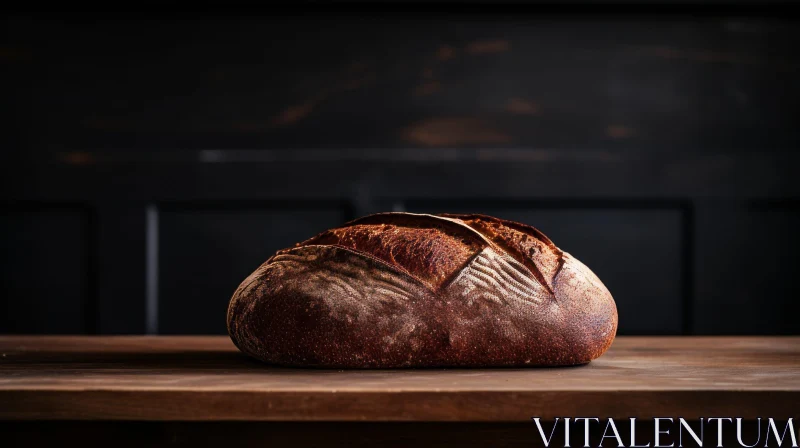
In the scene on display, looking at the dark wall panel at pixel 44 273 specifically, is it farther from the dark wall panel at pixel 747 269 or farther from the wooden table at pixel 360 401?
the dark wall panel at pixel 747 269

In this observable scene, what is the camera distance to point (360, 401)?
775 millimetres

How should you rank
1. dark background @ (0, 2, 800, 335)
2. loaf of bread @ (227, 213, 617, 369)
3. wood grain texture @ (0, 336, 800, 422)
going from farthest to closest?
dark background @ (0, 2, 800, 335)
loaf of bread @ (227, 213, 617, 369)
wood grain texture @ (0, 336, 800, 422)

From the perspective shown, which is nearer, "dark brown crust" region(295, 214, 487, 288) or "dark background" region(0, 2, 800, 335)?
"dark brown crust" region(295, 214, 487, 288)

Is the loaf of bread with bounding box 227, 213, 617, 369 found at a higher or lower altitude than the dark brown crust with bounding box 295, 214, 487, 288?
lower

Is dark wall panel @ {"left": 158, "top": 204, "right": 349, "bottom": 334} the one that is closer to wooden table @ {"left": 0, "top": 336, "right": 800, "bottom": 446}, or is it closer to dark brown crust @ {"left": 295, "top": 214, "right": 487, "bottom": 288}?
dark brown crust @ {"left": 295, "top": 214, "right": 487, "bottom": 288}

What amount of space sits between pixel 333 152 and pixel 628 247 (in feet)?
3.13

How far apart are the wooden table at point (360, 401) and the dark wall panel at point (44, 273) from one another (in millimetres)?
1403

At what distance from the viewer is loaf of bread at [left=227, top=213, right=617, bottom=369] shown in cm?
91

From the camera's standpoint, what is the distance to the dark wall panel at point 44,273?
2191 mm

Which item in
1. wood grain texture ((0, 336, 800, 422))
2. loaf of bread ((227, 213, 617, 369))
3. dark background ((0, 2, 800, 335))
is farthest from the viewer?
dark background ((0, 2, 800, 335))

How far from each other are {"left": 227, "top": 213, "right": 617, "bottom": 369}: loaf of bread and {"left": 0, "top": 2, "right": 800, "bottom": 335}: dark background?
122 cm

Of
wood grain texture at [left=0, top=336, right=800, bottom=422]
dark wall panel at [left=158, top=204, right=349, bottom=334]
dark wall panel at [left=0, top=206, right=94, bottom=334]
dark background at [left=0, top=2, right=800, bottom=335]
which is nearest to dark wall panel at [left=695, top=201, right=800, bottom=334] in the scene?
dark background at [left=0, top=2, right=800, bottom=335]

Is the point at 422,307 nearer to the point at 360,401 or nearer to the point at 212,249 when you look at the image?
the point at 360,401

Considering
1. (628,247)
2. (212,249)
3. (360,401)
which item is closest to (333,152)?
(212,249)
